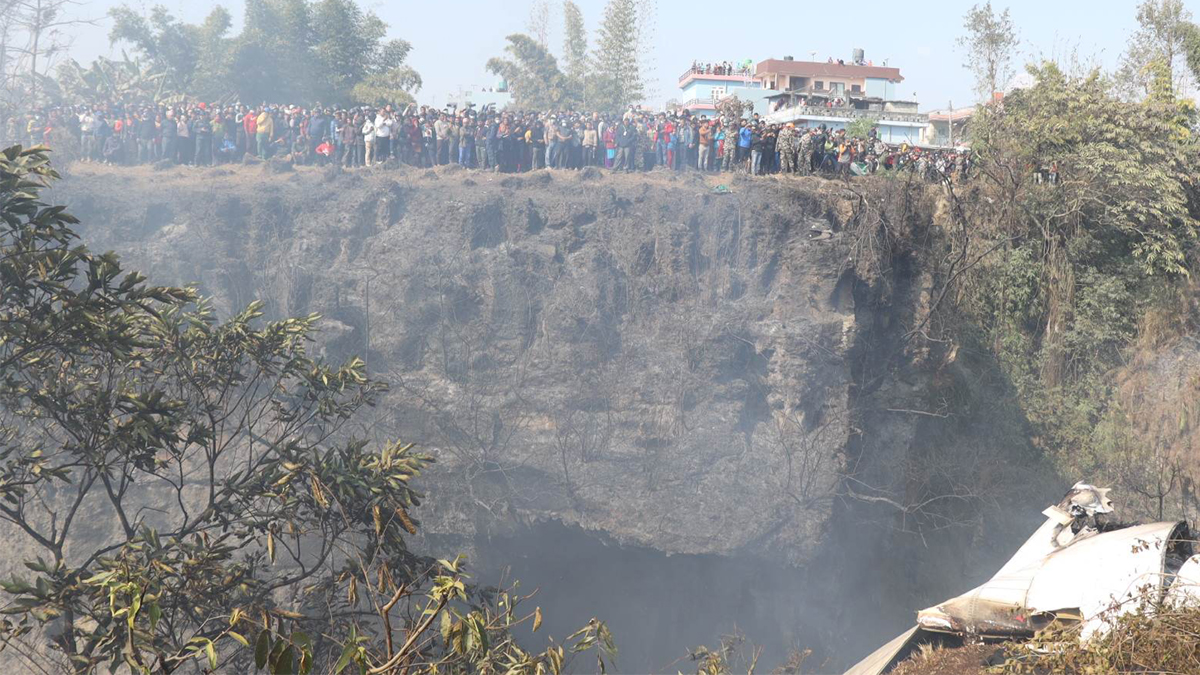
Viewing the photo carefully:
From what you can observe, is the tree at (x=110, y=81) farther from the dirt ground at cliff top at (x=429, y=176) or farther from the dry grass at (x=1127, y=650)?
the dry grass at (x=1127, y=650)

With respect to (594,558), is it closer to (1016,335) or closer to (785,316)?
(785,316)

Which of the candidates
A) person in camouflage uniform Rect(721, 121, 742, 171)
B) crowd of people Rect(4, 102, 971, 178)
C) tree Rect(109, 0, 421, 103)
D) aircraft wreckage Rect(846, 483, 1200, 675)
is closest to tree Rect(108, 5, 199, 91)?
tree Rect(109, 0, 421, 103)

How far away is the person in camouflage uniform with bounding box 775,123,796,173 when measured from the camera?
21.8 metres

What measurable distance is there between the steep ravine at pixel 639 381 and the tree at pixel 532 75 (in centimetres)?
1804

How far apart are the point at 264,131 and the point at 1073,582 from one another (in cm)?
1864

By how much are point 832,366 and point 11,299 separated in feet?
48.3

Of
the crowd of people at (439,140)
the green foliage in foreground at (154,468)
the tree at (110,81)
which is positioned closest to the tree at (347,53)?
the tree at (110,81)

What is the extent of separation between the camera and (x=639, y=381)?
19.0 m

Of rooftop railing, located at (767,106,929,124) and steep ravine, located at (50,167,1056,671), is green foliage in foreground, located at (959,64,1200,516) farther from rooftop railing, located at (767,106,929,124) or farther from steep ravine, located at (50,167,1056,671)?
rooftop railing, located at (767,106,929,124)

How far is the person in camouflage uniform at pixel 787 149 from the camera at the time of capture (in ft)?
71.4

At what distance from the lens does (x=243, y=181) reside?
20531 mm

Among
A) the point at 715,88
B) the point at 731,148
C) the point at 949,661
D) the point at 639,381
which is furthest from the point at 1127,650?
the point at 715,88

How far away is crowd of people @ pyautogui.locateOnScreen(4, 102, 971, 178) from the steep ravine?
101cm

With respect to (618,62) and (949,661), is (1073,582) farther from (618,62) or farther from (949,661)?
(618,62)
